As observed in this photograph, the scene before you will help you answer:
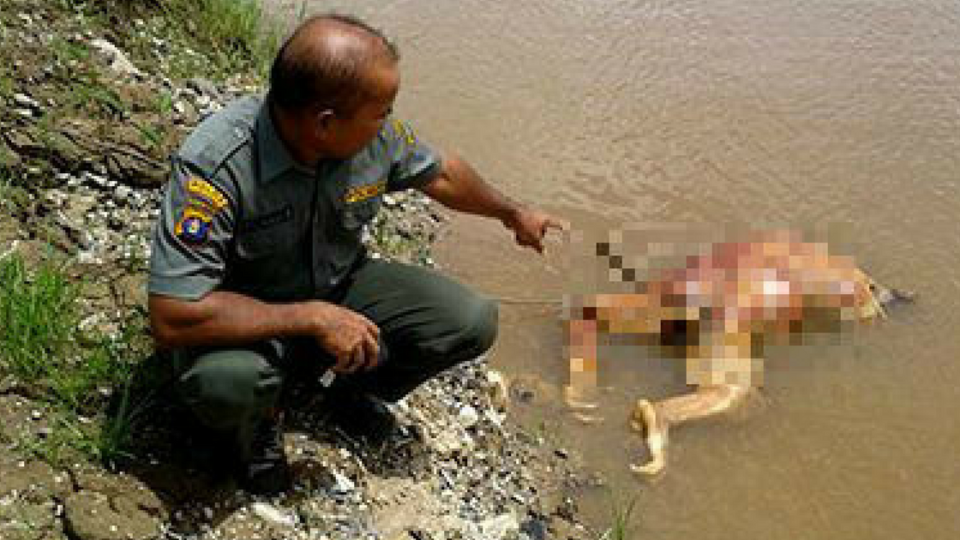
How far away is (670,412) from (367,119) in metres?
1.93

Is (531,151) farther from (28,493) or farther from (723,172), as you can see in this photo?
(28,493)

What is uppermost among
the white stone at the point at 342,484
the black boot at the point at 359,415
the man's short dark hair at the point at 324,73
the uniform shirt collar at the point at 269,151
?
the man's short dark hair at the point at 324,73

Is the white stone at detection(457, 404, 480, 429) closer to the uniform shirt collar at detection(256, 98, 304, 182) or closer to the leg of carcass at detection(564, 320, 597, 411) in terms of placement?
the leg of carcass at detection(564, 320, 597, 411)

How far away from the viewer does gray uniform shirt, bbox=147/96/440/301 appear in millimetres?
2389

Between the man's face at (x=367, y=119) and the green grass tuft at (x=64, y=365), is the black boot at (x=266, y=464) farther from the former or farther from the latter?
the man's face at (x=367, y=119)

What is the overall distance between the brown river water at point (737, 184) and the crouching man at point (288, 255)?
115 centimetres

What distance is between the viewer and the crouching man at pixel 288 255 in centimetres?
238

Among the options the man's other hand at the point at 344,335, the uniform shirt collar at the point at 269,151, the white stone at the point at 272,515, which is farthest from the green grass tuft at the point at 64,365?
the uniform shirt collar at the point at 269,151

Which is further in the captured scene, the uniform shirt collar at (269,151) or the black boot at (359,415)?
the black boot at (359,415)

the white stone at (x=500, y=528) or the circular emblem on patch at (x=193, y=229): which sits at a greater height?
the circular emblem on patch at (x=193, y=229)

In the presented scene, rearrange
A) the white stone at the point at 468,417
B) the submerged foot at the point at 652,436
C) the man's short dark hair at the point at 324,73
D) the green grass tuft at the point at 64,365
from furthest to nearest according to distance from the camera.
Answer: the submerged foot at the point at 652,436, the white stone at the point at 468,417, the green grass tuft at the point at 64,365, the man's short dark hair at the point at 324,73

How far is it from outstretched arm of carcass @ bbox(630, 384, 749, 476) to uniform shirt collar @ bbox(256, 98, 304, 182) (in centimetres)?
183

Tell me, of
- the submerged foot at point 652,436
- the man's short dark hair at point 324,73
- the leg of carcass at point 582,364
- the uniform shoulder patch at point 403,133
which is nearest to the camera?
the man's short dark hair at point 324,73

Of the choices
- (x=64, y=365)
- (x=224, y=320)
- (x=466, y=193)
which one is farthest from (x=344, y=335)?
(x=64, y=365)
